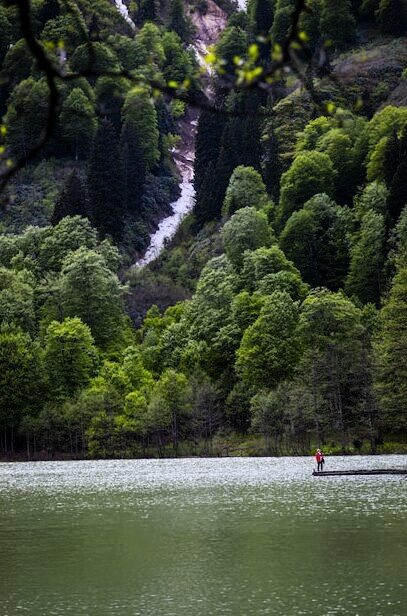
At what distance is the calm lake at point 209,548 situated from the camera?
2491 centimetres

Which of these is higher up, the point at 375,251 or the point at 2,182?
the point at 375,251

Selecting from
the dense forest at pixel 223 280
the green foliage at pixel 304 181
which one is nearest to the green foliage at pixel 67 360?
the dense forest at pixel 223 280

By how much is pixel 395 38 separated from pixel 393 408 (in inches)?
4439

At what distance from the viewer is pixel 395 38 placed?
172250 mm

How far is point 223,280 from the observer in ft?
416

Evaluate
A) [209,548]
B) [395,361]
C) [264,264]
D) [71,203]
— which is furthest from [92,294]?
[209,548]

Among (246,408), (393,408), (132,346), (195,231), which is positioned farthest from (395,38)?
(393,408)

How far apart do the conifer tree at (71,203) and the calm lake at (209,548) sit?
98.6 metres

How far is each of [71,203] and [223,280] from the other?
40493 mm

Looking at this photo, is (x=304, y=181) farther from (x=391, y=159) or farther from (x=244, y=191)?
(x=391, y=159)

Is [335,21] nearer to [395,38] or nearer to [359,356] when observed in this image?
→ [395,38]

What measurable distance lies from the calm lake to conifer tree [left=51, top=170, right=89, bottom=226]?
98610mm

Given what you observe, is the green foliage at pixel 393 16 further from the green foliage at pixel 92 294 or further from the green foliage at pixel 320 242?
the green foliage at pixel 92 294

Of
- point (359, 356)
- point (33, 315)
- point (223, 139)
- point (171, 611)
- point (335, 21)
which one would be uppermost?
point (335, 21)
